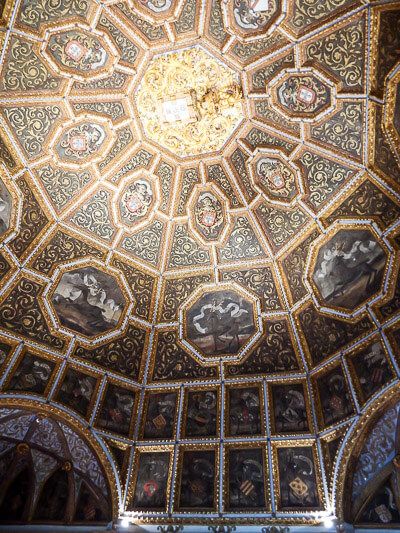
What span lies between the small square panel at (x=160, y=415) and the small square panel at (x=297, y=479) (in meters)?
3.35

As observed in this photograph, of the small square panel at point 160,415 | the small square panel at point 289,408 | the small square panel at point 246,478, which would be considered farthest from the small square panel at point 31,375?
the small square panel at point 289,408

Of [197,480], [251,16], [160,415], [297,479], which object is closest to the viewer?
[251,16]

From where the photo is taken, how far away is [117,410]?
14797mm

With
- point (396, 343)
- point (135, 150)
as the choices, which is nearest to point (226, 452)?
point (396, 343)

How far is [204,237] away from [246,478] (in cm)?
727

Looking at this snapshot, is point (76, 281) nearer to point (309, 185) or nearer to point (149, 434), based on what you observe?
point (149, 434)

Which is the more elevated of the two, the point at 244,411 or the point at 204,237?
the point at 204,237

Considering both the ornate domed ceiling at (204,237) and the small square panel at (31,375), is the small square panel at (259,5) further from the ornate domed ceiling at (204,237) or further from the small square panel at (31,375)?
the small square panel at (31,375)

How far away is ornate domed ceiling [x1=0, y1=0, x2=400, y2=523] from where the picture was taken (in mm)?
12242

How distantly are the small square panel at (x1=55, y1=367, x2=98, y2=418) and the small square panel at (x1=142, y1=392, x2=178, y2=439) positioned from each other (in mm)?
1792

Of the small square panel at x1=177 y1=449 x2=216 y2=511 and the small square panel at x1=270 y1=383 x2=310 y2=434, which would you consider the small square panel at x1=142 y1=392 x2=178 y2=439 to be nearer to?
the small square panel at x1=177 y1=449 x2=216 y2=511

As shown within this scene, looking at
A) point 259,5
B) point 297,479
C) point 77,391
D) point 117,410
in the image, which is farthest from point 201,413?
point 259,5

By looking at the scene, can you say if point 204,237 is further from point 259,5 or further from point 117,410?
point 259,5

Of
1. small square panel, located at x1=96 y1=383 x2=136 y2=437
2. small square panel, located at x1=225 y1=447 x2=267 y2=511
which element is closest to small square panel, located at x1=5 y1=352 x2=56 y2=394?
small square panel, located at x1=96 y1=383 x2=136 y2=437
